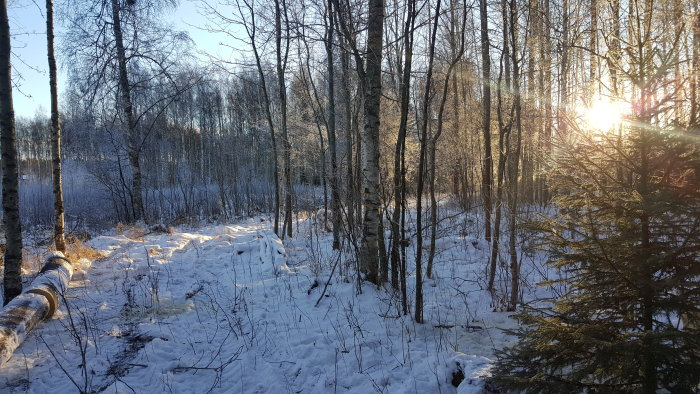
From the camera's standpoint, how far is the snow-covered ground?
3.36 m

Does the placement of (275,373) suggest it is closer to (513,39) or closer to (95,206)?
(513,39)

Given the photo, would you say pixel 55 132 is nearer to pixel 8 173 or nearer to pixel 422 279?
pixel 8 173

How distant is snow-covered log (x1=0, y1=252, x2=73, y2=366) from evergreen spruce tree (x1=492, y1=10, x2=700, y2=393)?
14.7 feet

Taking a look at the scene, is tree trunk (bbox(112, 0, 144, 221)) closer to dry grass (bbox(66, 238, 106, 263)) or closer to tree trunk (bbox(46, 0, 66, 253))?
tree trunk (bbox(46, 0, 66, 253))

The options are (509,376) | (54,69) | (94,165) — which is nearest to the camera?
(509,376)

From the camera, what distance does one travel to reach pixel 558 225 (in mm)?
2441

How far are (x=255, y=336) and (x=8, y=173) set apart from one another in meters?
3.95

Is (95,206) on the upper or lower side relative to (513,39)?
lower

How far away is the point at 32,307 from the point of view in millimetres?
4293

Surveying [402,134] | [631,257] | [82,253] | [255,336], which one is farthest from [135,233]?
[631,257]

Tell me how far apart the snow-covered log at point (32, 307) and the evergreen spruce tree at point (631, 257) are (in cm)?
447

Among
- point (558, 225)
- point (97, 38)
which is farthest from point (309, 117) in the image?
point (558, 225)

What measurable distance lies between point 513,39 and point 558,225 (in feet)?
10.5

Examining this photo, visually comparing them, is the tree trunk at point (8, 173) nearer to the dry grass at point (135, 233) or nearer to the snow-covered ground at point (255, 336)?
the snow-covered ground at point (255, 336)
